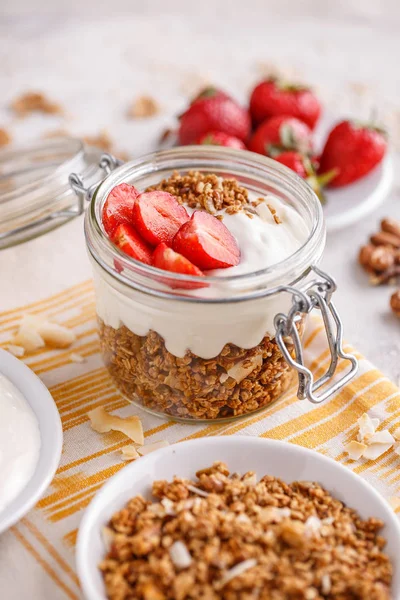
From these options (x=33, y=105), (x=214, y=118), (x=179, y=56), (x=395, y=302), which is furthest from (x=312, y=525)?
(x=179, y=56)

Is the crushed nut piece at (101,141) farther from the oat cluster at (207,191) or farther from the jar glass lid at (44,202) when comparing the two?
the oat cluster at (207,191)

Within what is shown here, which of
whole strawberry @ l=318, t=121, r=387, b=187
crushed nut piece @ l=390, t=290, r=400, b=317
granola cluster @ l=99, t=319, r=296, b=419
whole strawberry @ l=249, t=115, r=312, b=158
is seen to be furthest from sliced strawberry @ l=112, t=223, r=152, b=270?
whole strawberry @ l=318, t=121, r=387, b=187

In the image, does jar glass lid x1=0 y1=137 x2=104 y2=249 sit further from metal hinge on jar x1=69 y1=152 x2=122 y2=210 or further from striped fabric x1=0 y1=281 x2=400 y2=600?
striped fabric x1=0 y1=281 x2=400 y2=600

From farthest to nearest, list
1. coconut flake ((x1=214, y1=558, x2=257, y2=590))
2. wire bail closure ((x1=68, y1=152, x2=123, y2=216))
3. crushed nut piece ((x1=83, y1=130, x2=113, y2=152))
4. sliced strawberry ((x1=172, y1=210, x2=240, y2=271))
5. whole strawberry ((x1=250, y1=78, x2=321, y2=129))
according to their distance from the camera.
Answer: crushed nut piece ((x1=83, y1=130, x2=113, y2=152)) → whole strawberry ((x1=250, y1=78, x2=321, y2=129)) → wire bail closure ((x1=68, y1=152, x2=123, y2=216)) → sliced strawberry ((x1=172, y1=210, x2=240, y2=271)) → coconut flake ((x1=214, y1=558, x2=257, y2=590))

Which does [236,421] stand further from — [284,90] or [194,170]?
[284,90]

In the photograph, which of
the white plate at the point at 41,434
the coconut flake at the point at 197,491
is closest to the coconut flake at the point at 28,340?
the white plate at the point at 41,434

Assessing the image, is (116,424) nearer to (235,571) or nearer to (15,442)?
(15,442)
